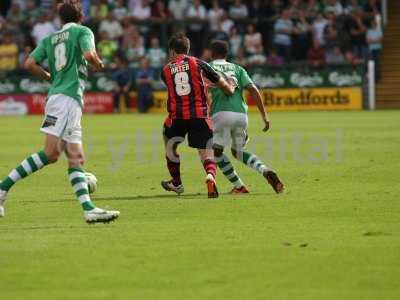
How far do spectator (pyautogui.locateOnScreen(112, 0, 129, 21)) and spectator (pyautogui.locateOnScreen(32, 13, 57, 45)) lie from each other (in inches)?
87.7

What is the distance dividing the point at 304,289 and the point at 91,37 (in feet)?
13.5

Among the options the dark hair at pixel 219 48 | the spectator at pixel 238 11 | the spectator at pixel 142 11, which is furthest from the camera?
the spectator at pixel 142 11

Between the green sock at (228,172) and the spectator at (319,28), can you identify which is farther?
the spectator at (319,28)

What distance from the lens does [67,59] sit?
432 inches

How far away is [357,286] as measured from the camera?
770 centimetres

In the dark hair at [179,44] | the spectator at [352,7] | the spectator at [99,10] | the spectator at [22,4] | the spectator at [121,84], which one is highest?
the dark hair at [179,44]

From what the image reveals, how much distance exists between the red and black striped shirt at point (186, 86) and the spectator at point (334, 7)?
25504mm

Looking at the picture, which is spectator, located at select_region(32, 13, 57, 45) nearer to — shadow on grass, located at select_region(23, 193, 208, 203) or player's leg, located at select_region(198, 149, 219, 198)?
shadow on grass, located at select_region(23, 193, 208, 203)

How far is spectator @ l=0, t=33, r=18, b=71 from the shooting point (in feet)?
126

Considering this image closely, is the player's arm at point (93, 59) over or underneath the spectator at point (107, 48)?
over

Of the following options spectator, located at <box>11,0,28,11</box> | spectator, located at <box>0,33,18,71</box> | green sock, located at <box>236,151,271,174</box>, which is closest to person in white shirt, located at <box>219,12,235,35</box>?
spectator, located at <box>0,33,18,71</box>

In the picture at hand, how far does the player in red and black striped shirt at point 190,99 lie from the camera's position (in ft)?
43.8

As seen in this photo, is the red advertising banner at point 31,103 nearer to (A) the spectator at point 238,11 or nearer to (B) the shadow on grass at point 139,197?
(A) the spectator at point 238,11

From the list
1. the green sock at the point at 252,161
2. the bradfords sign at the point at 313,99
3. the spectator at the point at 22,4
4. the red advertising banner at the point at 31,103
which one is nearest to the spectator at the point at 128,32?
the red advertising banner at the point at 31,103
